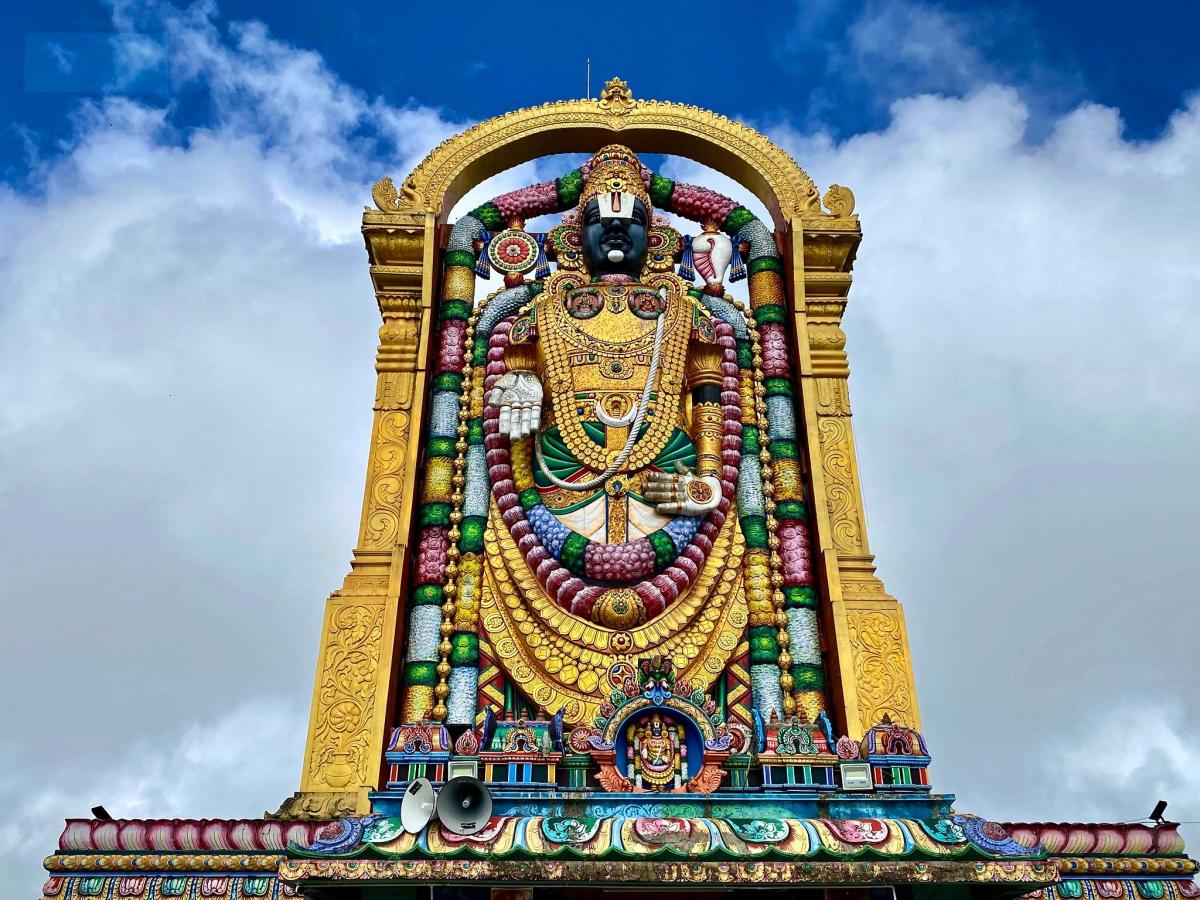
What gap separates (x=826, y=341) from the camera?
1116cm

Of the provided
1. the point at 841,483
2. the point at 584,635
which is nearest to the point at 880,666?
the point at 841,483

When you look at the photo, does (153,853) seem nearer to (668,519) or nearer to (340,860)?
(340,860)

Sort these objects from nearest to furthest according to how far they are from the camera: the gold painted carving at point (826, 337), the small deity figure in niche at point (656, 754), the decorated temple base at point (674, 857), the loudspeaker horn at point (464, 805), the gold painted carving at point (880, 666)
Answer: the decorated temple base at point (674, 857), the loudspeaker horn at point (464, 805), the small deity figure in niche at point (656, 754), the gold painted carving at point (880, 666), the gold painted carving at point (826, 337)

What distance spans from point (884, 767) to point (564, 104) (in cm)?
815

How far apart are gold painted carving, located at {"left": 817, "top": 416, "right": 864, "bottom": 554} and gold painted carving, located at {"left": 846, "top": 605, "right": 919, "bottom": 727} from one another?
0.69m

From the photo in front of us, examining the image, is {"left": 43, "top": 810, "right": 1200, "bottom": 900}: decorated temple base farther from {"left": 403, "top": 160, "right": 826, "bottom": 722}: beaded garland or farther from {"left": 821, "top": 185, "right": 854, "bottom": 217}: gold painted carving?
{"left": 821, "top": 185, "right": 854, "bottom": 217}: gold painted carving

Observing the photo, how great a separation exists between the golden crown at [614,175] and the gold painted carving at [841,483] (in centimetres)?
301

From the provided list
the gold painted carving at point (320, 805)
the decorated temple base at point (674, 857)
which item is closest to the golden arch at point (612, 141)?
the gold painted carving at point (320, 805)

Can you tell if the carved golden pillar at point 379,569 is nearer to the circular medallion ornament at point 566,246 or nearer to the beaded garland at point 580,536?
the beaded garland at point 580,536

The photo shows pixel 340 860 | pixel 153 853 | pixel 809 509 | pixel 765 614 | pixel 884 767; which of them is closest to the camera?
Answer: pixel 340 860

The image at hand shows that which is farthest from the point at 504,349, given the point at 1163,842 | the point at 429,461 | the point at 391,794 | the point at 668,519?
the point at 1163,842

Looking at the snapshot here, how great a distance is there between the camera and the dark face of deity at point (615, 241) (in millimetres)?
11344

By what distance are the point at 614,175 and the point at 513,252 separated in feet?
4.26

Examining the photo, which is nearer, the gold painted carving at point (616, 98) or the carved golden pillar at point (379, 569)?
the carved golden pillar at point (379, 569)
